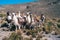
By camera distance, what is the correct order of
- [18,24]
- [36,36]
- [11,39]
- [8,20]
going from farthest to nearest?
[8,20] → [18,24] → [36,36] → [11,39]

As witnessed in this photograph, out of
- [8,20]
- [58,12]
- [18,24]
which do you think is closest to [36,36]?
[18,24]

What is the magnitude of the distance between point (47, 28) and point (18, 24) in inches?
172

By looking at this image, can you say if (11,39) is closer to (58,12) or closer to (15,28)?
(15,28)

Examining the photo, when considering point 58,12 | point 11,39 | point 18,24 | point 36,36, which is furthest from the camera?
point 58,12

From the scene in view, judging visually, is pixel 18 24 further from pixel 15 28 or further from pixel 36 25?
pixel 36 25

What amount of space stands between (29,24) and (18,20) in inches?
56.6

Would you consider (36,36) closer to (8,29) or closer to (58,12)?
(8,29)

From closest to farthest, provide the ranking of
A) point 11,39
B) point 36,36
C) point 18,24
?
point 11,39
point 36,36
point 18,24

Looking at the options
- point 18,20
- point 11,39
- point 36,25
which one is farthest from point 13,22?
point 11,39

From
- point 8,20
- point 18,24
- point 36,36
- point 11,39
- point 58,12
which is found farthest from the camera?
point 58,12

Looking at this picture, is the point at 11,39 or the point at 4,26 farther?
the point at 4,26

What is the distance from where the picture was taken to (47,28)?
35.9 metres

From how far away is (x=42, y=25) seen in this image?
37812mm

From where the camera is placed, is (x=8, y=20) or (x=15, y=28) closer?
(x=15, y=28)
